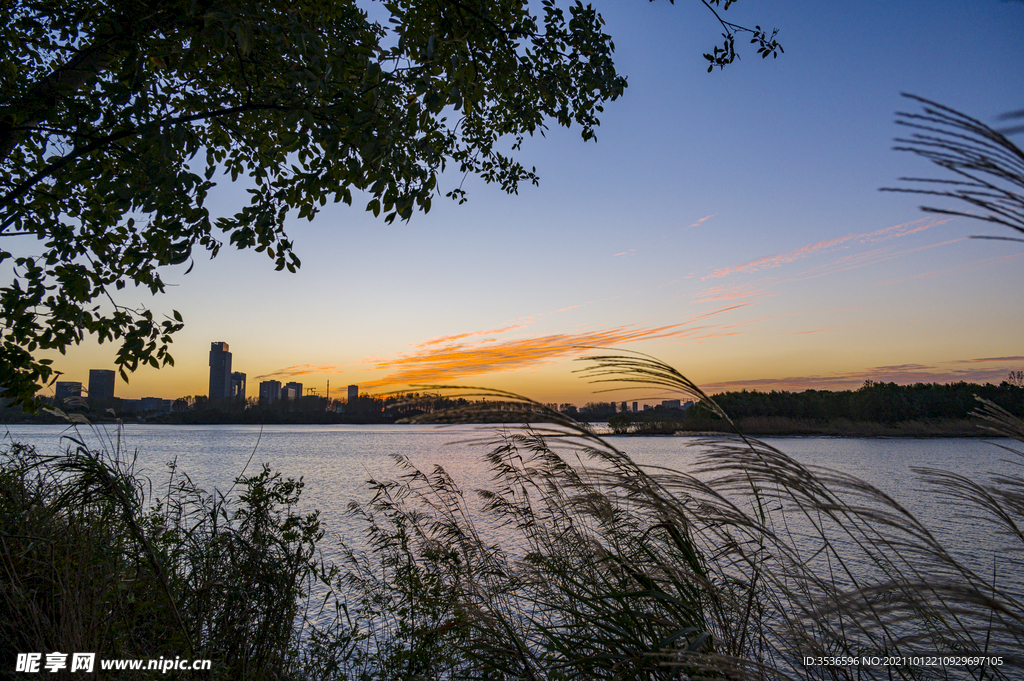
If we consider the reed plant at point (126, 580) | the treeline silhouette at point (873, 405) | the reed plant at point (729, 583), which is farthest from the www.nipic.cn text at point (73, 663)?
the treeline silhouette at point (873, 405)

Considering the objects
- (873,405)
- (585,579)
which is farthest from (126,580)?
(873,405)

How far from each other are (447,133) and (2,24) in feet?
15.4

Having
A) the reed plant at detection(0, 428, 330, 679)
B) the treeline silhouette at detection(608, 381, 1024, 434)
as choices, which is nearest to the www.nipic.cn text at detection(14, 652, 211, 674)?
the reed plant at detection(0, 428, 330, 679)

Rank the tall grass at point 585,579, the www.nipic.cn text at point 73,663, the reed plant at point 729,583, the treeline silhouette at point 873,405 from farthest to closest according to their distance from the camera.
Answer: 1. the treeline silhouette at point 873,405
2. the www.nipic.cn text at point 73,663
3. the tall grass at point 585,579
4. the reed plant at point 729,583

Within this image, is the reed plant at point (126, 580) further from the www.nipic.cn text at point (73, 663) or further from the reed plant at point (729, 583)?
the reed plant at point (729, 583)

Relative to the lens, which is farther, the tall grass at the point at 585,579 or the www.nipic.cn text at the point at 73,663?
the www.nipic.cn text at the point at 73,663

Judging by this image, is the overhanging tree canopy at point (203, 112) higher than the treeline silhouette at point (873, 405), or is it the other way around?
the overhanging tree canopy at point (203, 112)

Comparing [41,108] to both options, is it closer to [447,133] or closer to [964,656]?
[447,133]

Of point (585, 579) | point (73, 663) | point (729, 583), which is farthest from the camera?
point (73, 663)

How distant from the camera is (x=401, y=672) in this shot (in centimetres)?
457

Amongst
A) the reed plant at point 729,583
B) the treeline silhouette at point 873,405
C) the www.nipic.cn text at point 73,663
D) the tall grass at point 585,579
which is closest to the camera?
the reed plant at point 729,583

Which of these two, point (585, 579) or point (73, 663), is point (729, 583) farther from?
point (73, 663)

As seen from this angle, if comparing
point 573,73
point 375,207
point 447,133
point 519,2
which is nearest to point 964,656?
point 375,207

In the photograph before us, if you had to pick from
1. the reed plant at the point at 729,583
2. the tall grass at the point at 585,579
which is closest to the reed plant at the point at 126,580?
the tall grass at the point at 585,579
